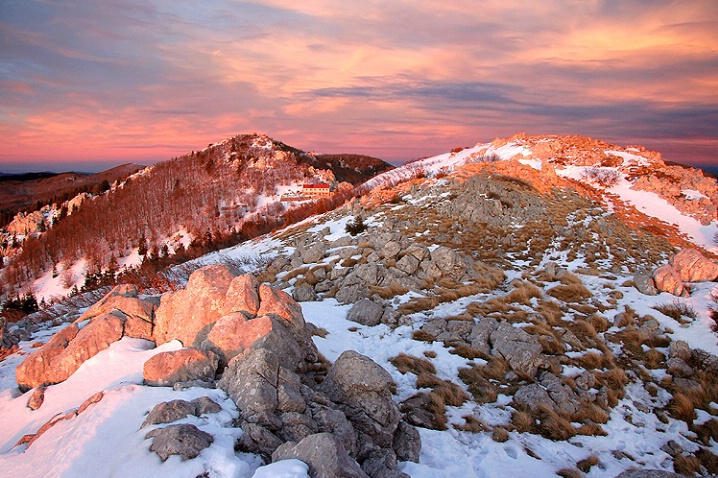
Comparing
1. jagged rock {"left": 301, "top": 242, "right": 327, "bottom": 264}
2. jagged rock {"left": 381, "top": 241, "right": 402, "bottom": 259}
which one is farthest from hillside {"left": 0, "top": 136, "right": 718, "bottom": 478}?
jagged rock {"left": 301, "top": 242, "right": 327, "bottom": 264}

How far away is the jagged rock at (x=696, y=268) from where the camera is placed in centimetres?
1061

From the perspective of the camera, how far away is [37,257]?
75.8m

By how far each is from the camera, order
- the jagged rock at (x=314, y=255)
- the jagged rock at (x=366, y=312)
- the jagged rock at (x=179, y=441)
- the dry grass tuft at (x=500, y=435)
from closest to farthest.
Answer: the jagged rock at (x=179, y=441), the dry grass tuft at (x=500, y=435), the jagged rock at (x=366, y=312), the jagged rock at (x=314, y=255)

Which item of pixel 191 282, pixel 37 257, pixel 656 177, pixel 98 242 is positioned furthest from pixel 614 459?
pixel 37 257

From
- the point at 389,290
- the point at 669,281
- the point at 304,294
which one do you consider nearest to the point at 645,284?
the point at 669,281

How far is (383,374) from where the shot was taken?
17.1 feet

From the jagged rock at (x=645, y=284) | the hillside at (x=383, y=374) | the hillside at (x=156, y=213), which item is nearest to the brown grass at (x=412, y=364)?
the hillside at (x=383, y=374)

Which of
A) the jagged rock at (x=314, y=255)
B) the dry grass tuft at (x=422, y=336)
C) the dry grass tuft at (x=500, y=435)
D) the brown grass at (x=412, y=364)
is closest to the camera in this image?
the dry grass tuft at (x=500, y=435)

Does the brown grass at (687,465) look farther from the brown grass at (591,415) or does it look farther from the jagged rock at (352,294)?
the jagged rock at (352,294)

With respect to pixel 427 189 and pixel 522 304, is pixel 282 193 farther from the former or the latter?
pixel 522 304

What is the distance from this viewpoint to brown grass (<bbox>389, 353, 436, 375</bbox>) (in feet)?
23.4

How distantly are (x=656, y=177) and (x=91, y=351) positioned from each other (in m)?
37.7

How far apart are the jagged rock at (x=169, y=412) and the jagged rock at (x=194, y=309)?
6.16ft

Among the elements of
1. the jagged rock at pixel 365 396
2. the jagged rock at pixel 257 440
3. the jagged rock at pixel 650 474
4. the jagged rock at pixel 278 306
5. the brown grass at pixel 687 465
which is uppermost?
the jagged rock at pixel 278 306
